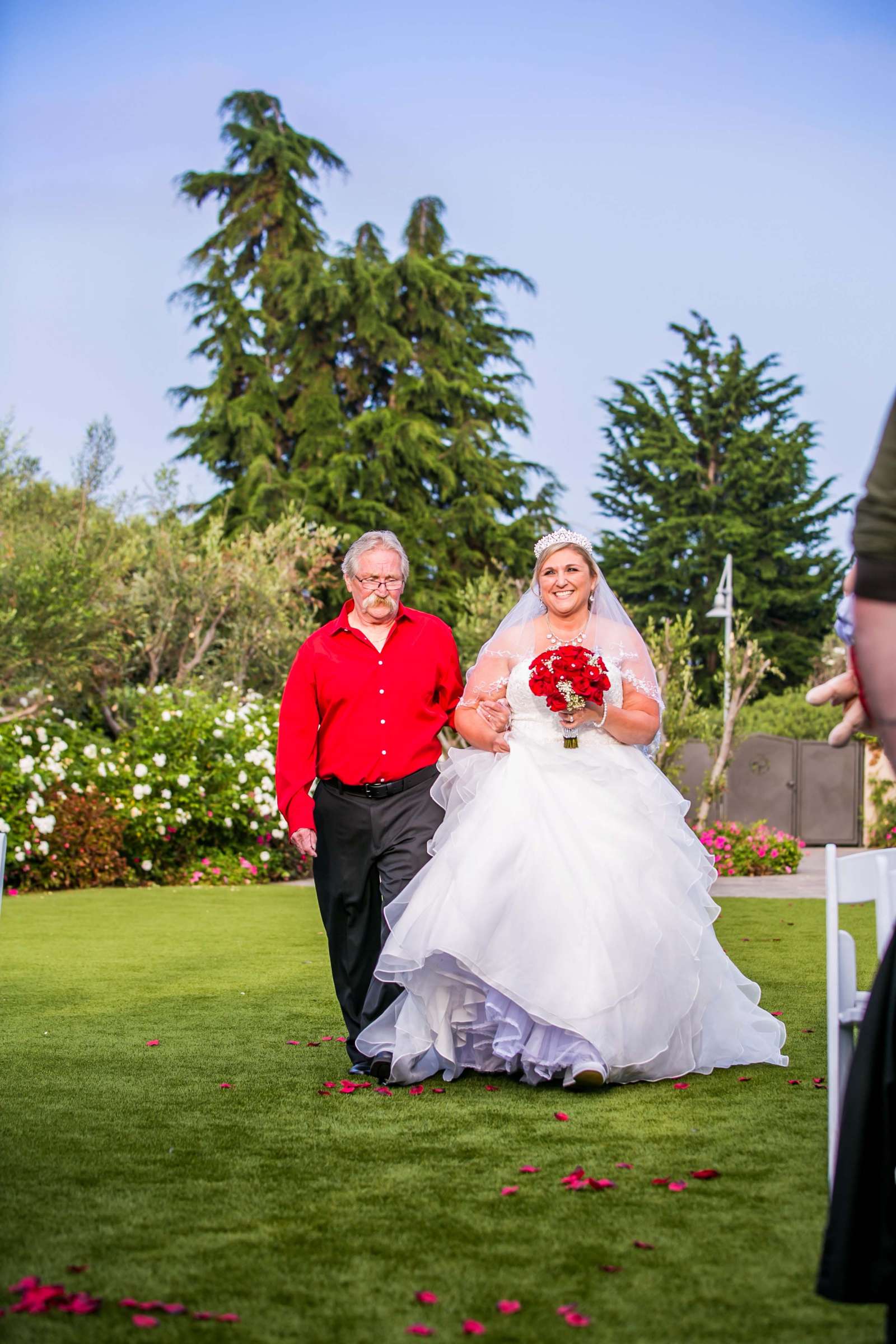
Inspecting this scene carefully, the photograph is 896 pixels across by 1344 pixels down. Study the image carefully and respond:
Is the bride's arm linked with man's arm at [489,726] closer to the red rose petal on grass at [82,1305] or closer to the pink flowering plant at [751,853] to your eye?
the red rose petal on grass at [82,1305]

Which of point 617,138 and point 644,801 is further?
point 617,138

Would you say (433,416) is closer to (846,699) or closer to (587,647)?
(587,647)

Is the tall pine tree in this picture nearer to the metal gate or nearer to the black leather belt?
the metal gate

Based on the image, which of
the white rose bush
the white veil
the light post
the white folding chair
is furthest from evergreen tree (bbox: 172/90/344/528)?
the white folding chair

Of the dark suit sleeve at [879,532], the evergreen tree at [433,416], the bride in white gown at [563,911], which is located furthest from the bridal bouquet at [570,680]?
the evergreen tree at [433,416]

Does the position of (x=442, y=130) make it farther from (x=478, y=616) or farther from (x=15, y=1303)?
(x=478, y=616)

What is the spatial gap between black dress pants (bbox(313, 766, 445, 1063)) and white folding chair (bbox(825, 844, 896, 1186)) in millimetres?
2464

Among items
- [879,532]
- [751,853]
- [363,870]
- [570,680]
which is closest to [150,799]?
[751,853]

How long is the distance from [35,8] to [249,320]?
19509 mm

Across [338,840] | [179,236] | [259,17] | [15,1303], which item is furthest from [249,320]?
[15,1303]

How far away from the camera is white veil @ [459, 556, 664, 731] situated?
5.54m

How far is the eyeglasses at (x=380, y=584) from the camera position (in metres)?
5.46

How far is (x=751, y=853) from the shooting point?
1617 cm

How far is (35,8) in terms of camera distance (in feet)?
36.4
